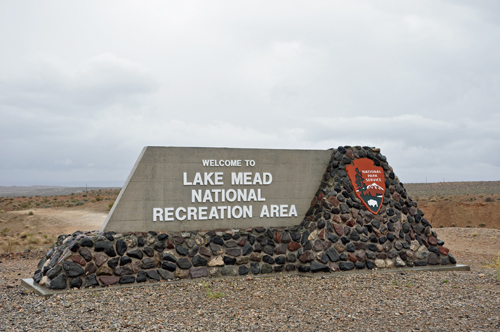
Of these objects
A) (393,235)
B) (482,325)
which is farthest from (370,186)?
(482,325)

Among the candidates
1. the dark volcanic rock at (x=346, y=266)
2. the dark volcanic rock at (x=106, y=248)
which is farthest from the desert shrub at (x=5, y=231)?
the dark volcanic rock at (x=346, y=266)

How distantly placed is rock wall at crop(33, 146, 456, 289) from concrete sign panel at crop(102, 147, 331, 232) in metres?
0.24

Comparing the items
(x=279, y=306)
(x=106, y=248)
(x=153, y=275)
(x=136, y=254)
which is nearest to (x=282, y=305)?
(x=279, y=306)

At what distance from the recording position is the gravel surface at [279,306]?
672cm

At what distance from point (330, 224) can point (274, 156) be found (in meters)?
2.13

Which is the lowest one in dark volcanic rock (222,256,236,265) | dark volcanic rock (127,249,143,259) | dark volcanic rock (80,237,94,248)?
dark volcanic rock (222,256,236,265)

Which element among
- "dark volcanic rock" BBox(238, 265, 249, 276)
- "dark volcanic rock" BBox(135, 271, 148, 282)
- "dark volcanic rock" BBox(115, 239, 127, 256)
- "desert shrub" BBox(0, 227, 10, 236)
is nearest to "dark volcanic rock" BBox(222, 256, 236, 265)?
"dark volcanic rock" BBox(238, 265, 249, 276)

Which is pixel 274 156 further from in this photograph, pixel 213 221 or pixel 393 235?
pixel 393 235

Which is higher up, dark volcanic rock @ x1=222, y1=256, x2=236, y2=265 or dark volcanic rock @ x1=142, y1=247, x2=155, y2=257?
dark volcanic rock @ x1=142, y1=247, x2=155, y2=257

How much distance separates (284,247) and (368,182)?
290cm

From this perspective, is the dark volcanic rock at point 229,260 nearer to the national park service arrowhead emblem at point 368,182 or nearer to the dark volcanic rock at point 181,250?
the dark volcanic rock at point 181,250

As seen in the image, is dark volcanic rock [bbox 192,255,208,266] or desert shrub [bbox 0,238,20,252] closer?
dark volcanic rock [bbox 192,255,208,266]

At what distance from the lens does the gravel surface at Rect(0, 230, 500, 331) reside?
6719 millimetres

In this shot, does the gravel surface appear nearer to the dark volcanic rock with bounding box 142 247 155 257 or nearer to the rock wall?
the rock wall
